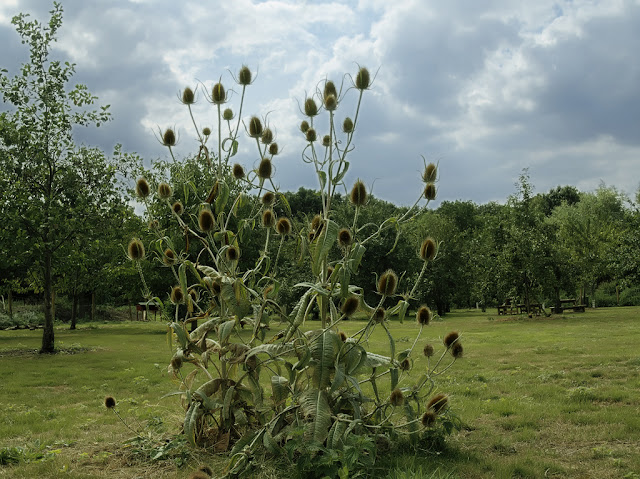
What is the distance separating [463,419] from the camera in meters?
5.34

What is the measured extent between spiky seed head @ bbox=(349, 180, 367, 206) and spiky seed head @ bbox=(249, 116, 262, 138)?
1.07 meters

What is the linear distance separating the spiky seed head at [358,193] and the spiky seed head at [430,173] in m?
0.63

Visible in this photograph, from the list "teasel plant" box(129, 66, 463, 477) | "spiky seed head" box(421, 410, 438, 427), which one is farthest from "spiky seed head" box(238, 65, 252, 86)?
"spiky seed head" box(421, 410, 438, 427)

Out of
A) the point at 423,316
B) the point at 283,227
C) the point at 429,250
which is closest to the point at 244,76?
the point at 283,227

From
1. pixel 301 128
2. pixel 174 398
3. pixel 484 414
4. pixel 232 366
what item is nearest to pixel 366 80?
pixel 301 128

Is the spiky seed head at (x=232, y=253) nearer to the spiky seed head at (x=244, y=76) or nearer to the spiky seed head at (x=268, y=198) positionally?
the spiky seed head at (x=268, y=198)

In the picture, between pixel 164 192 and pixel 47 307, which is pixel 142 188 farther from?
pixel 47 307

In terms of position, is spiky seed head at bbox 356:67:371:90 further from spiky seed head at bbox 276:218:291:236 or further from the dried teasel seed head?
spiky seed head at bbox 276:218:291:236

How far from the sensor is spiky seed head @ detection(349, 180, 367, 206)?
3771mm

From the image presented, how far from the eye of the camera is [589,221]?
35.1 m

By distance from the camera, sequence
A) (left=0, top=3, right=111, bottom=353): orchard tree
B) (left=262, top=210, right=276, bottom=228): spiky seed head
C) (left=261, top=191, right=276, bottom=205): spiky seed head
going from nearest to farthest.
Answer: (left=262, top=210, right=276, bottom=228): spiky seed head
(left=261, top=191, right=276, bottom=205): spiky seed head
(left=0, top=3, right=111, bottom=353): orchard tree

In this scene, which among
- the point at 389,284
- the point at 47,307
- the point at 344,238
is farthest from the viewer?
the point at 47,307

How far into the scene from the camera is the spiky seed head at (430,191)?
412cm

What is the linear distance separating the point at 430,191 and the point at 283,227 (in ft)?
3.76
